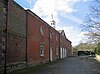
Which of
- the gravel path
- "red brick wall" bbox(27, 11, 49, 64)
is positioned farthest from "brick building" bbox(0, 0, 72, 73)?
the gravel path

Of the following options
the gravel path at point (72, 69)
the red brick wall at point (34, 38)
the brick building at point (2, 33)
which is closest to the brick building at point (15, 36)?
the brick building at point (2, 33)

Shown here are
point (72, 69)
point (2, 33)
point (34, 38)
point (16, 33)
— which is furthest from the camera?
point (34, 38)

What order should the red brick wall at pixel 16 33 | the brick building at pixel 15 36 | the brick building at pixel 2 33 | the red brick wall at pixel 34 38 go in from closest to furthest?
the brick building at pixel 2 33, the brick building at pixel 15 36, the red brick wall at pixel 16 33, the red brick wall at pixel 34 38

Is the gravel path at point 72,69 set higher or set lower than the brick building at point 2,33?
lower

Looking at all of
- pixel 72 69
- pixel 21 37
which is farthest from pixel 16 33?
pixel 72 69

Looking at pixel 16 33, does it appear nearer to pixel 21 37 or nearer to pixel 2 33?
pixel 21 37

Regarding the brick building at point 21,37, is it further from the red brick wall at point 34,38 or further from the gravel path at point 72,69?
the gravel path at point 72,69

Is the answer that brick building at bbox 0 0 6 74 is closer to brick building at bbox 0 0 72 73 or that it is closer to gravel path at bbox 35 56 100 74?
brick building at bbox 0 0 72 73

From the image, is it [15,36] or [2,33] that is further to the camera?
[15,36]

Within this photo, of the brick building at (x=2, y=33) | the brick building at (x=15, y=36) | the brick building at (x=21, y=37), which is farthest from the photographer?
the brick building at (x=15, y=36)

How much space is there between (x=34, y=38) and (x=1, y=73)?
1121 cm

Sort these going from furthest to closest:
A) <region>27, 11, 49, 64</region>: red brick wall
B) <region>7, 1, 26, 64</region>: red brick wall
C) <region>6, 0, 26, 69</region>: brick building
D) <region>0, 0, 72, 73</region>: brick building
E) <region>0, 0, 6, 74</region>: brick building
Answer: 1. <region>27, 11, 49, 64</region>: red brick wall
2. <region>7, 1, 26, 64</region>: red brick wall
3. <region>6, 0, 26, 69</region>: brick building
4. <region>0, 0, 72, 73</region>: brick building
5. <region>0, 0, 6, 74</region>: brick building

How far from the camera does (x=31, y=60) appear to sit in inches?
1014

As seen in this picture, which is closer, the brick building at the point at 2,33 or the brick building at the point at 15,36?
the brick building at the point at 2,33
